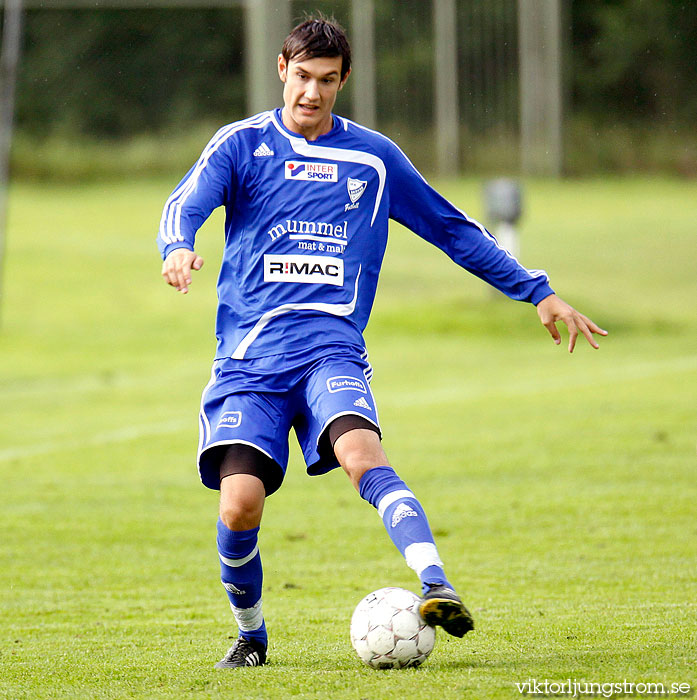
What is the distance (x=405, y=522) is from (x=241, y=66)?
94.4ft

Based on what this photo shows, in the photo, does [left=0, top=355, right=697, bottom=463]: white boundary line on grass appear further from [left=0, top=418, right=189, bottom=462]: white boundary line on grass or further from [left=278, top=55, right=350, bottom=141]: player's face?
[left=278, top=55, right=350, bottom=141]: player's face

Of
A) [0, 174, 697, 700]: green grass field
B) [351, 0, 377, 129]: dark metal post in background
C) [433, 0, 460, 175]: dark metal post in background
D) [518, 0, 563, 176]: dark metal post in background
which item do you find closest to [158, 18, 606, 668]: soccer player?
[0, 174, 697, 700]: green grass field

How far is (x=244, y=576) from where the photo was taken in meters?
4.28

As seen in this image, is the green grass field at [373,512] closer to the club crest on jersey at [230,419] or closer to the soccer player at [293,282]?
the soccer player at [293,282]

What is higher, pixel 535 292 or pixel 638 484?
pixel 535 292

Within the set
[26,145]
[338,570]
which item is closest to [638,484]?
[338,570]

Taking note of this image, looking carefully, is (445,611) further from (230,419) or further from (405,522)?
(230,419)

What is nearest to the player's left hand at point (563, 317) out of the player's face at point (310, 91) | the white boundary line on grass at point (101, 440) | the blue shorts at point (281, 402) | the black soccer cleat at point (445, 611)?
the blue shorts at point (281, 402)

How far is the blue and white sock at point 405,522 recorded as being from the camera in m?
3.70

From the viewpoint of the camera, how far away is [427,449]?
33.4ft

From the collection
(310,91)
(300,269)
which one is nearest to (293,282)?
(300,269)

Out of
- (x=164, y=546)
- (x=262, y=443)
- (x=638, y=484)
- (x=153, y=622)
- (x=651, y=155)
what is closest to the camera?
(x=262, y=443)

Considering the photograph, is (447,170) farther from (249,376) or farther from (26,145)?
(249,376)

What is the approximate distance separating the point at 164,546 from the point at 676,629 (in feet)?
11.3
